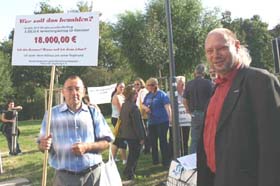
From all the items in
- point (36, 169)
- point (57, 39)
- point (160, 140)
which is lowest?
point (36, 169)

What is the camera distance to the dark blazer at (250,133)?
2.66 metres

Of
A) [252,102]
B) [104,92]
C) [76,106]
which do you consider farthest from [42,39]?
[104,92]

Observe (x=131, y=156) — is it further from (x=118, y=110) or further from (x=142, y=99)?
(x=142, y=99)

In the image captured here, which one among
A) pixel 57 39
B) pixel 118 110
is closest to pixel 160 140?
pixel 118 110

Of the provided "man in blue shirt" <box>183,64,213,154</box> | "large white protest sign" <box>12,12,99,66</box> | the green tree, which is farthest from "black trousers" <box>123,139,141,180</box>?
the green tree

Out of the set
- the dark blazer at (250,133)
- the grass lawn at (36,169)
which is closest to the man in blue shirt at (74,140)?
the dark blazer at (250,133)

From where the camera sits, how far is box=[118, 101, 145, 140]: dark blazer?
27.3ft

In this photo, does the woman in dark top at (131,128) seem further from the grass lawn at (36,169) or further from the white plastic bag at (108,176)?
the white plastic bag at (108,176)

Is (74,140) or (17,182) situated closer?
(74,140)

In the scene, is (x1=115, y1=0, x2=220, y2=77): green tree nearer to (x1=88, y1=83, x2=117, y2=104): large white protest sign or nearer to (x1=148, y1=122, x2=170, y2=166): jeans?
(x1=88, y1=83, x2=117, y2=104): large white protest sign

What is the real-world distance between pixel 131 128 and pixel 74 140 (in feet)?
12.6

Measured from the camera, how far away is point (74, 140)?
460 centimetres

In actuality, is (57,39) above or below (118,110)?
above

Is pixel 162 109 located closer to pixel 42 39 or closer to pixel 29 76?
pixel 42 39
